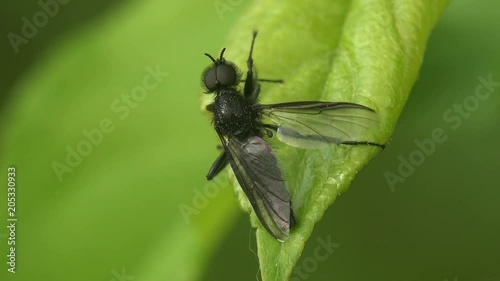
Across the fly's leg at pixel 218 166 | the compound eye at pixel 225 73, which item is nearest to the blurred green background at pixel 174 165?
the fly's leg at pixel 218 166

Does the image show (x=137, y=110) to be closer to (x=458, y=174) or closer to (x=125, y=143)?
(x=125, y=143)

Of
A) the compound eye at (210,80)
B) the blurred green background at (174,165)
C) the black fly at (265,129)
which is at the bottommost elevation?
the blurred green background at (174,165)

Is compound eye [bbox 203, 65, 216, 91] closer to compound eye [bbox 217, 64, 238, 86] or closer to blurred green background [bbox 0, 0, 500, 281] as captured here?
compound eye [bbox 217, 64, 238, 86]

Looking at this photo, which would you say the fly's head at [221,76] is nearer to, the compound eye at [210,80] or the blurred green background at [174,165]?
the compound eye at [210,80]

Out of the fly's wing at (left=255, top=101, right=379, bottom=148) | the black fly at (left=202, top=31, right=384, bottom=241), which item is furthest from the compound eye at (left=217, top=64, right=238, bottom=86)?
the fly's wing at (left=255, top=101, right=379, bottom=148)

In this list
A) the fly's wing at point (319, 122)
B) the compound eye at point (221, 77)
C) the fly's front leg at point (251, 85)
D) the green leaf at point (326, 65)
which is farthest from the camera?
the compound eye at point (221, 77)

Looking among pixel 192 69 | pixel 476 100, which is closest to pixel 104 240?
pixel 192 69
